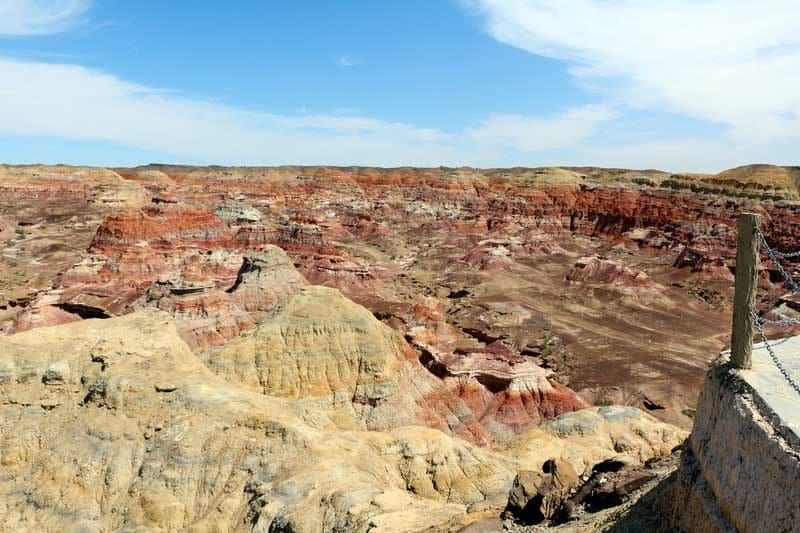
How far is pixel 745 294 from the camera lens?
32.4 ft

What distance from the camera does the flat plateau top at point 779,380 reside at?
26.6 ft

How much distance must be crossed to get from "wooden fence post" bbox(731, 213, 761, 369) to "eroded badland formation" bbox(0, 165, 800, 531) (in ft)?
15.6

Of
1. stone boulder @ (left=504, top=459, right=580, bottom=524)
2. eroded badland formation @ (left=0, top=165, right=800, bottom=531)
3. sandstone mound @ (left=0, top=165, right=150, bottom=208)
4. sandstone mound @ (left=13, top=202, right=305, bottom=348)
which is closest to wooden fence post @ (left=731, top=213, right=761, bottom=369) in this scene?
eroded badland formation @ (left=0, top=165, right=800, bottom=531)

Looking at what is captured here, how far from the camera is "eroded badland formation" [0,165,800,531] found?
16.8 meters

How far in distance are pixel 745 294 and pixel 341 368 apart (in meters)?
20.7

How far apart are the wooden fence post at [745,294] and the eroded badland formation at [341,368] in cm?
475

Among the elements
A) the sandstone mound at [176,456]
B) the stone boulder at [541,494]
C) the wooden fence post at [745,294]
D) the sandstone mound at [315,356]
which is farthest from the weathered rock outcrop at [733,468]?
the sandstone mound at [315,356]

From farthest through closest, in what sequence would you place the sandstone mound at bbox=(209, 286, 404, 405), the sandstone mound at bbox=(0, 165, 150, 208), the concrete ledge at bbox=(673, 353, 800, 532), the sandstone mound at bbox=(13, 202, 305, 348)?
the sandstone mound at bbox=(0, 165, 150, 208) < the sandstone mound at bbox=(13, 202, 305, 348) < the sandstone mound at bbox=(209, 286, 404, 405) < the concrete ledge at bbox=(673, 353, 800, 532)

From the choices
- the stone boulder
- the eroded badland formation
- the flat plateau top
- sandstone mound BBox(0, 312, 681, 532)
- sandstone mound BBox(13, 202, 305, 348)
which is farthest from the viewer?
sandstone mound BBox(13, 202, 305, 348)

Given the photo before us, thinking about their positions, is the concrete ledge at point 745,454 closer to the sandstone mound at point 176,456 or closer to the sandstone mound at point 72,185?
the sandstone mound at point 176,456

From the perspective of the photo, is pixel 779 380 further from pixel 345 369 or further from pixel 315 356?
pixel 315 356

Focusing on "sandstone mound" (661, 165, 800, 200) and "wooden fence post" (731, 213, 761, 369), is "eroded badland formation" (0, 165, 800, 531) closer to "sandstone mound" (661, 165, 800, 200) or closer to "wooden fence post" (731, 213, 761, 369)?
"sandstone mound" (661, 165, 800, 200)

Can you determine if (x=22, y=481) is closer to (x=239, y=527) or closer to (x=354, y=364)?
(x=239, y=527)

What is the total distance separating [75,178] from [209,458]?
15792cm
